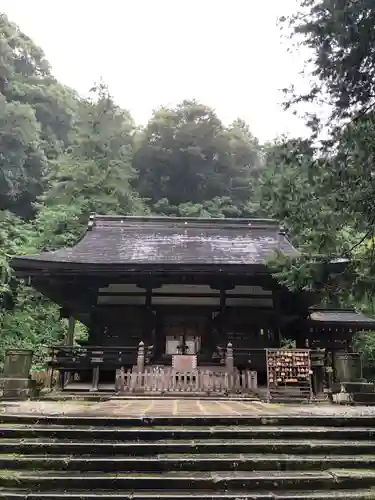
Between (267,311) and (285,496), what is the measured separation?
9752 mm

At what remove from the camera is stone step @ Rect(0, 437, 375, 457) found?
A: 4.69 meters

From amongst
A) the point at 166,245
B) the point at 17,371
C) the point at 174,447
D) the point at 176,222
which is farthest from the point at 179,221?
the point at 174,447

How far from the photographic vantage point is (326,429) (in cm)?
525

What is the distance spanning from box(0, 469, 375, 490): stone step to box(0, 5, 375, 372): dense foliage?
9.99 ft

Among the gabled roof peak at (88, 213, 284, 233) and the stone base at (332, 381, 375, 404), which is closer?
the stone base at (332, 381, 375, 404)

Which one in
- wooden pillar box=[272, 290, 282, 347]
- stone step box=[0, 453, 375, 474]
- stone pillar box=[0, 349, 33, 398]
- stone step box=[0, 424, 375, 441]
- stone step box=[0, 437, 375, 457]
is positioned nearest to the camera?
stone step box=[0, 453, 375, 474]

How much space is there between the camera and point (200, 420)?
209 inches

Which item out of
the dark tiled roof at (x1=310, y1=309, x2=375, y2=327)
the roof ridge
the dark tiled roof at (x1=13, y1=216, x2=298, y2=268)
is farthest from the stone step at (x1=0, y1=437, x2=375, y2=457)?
the roof ridge

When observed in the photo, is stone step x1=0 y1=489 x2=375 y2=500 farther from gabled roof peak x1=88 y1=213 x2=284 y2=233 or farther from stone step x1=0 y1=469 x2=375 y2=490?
gabled roof peak x1=88 y1=213 x2=284 y2=233

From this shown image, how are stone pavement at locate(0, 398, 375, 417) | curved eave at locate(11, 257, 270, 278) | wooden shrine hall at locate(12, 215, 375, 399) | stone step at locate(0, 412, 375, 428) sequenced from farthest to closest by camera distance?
curved eave at locate(11, 257, 270, 278) < wooden shrine hall at locate(12, 215, 375, 399) < stone pavement at locate(0, 398, 375, 417) < stone step at locate(0, 412, 375, 428)

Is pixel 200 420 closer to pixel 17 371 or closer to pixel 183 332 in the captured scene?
pixel 17 371

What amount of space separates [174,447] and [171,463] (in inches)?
11.6

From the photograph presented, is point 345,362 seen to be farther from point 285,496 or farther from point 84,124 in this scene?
point 84,124

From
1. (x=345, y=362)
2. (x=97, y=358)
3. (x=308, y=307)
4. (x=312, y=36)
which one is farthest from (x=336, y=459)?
(x=308, y=307)
